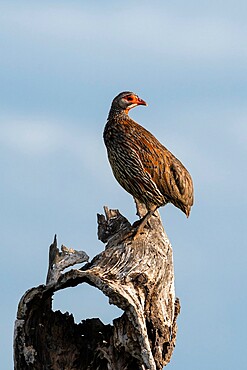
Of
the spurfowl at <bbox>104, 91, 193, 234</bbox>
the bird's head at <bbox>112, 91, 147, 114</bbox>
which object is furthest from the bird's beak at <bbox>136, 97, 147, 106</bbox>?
the spurfowl at <bbox>104, 91, 193, 234</bbox>

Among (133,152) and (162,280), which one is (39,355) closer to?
(162,280)

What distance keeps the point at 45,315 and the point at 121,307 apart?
1.17 meters

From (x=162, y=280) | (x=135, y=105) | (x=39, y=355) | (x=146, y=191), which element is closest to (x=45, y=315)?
(x=39, y=355)

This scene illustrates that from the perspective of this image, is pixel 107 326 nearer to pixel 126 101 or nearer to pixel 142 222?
pixel 142 222

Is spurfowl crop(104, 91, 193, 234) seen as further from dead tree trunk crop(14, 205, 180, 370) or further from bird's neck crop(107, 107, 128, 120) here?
dead tree trunk crop(14, 205, 180, 370)

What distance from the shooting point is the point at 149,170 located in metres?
14.4

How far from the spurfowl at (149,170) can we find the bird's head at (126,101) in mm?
334

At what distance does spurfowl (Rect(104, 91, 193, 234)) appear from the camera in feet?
47.0

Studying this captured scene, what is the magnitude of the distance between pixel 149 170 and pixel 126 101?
3.57ft

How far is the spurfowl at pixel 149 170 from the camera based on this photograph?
47.0ft

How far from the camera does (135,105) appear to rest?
587 inches

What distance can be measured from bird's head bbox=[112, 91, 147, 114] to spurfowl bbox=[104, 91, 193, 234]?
334 mm

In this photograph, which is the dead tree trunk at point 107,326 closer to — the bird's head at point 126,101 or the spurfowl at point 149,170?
the spurfowl at point 149,170

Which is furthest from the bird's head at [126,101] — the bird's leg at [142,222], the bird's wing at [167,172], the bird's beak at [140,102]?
the bird's leg at [142,222]
